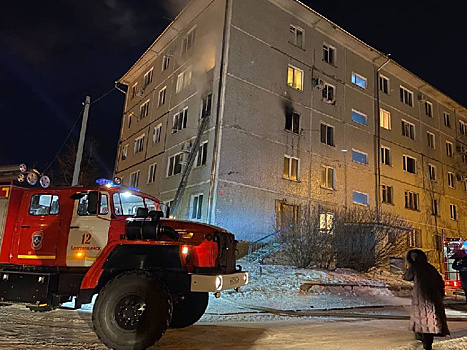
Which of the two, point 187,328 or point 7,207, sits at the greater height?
point 7,207

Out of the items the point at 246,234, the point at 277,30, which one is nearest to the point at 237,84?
the point at 277,30

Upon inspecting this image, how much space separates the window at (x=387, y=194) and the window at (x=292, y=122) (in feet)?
27.4

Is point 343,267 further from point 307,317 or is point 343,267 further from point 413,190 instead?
point 413,190

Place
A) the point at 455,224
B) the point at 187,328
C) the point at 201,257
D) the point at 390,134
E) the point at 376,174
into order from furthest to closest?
the point at 455,224 < the point at 390,134 < the point at 376,174 < the point at 187,328 < the point at 201,257

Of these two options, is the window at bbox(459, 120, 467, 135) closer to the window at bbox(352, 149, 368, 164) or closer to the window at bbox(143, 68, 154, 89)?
the window at bbox(352, 149, 368, 164)

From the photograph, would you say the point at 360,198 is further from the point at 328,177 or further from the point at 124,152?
the point at 124,152

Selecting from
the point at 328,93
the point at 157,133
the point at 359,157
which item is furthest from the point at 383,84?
the point at 157,133

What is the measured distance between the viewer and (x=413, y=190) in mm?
28781

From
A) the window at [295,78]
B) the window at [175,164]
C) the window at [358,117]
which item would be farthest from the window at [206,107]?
the window at [358,117]

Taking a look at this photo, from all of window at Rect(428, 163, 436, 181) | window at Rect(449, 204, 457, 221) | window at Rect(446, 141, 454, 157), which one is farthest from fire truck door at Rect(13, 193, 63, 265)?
window at Rect(446, 141, 454, 157)

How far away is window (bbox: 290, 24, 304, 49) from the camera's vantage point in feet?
Answer: 78.5

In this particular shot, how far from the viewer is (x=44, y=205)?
7.29 meters

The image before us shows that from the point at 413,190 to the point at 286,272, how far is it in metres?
18.2

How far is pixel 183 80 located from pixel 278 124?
23.2 ft
